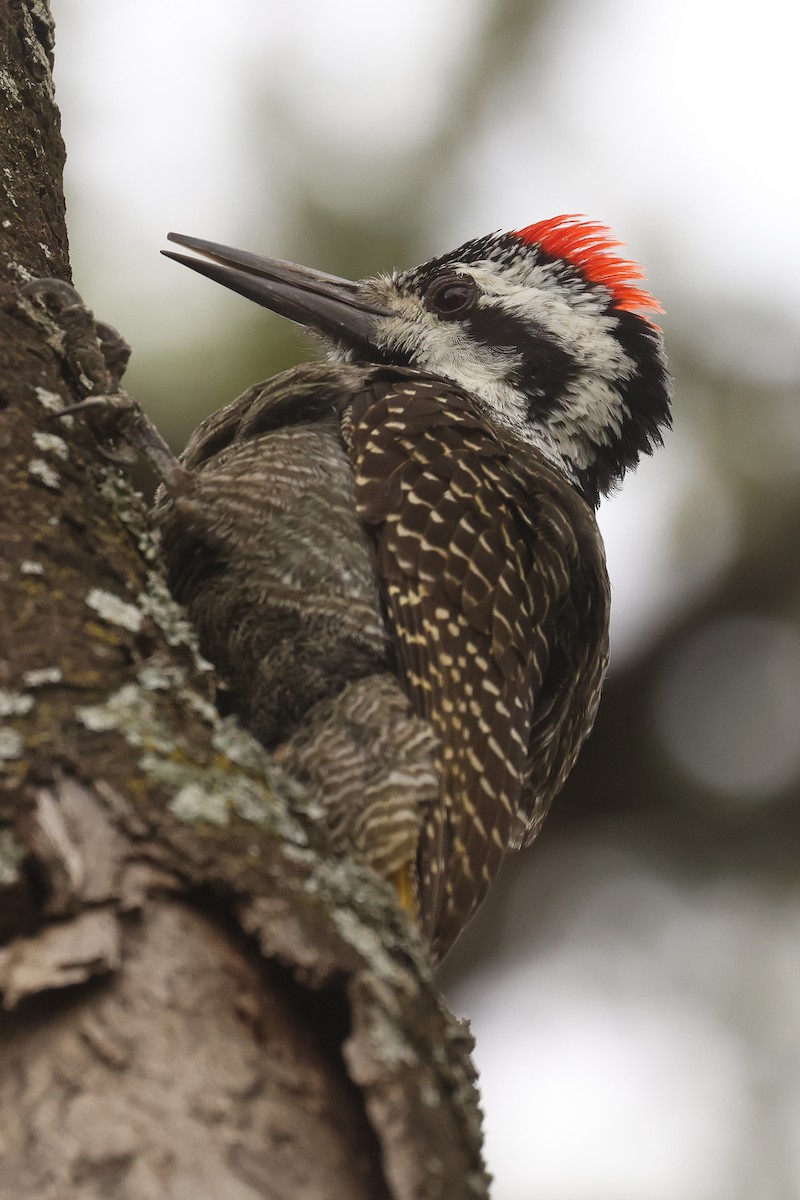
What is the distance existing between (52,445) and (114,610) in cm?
37

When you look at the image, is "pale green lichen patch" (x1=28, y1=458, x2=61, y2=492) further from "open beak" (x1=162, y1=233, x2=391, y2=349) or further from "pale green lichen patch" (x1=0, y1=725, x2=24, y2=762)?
"open beak" (x1=162, y1=233, x2=391, y2=349)

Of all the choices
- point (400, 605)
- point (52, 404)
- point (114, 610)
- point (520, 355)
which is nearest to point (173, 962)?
point (114, 610)

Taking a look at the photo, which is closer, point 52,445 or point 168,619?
point 168,619

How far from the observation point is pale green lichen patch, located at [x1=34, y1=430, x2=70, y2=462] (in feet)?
6.74

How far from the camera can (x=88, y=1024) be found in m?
1.36

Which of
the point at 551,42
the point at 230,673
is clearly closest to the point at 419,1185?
the point at 230,673

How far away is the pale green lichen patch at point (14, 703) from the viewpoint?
1.59 meters

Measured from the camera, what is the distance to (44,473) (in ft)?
6.59

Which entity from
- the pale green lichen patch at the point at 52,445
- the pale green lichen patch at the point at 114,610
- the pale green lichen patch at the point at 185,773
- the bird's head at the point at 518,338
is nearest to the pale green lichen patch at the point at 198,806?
the pale green lichen patch at the point at 185,773

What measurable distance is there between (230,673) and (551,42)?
390 centimetres

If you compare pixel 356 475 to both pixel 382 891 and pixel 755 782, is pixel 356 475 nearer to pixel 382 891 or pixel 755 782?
pixel 382 891

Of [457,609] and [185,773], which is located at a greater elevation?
[185,773]

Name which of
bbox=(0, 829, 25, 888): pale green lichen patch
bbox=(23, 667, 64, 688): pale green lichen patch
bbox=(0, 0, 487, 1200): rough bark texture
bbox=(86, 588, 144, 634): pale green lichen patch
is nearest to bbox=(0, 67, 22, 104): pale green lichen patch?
bbox=(0, 0, 487, 1200): rough bark texture

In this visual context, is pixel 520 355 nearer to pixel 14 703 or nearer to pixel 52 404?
pixel 52 404
